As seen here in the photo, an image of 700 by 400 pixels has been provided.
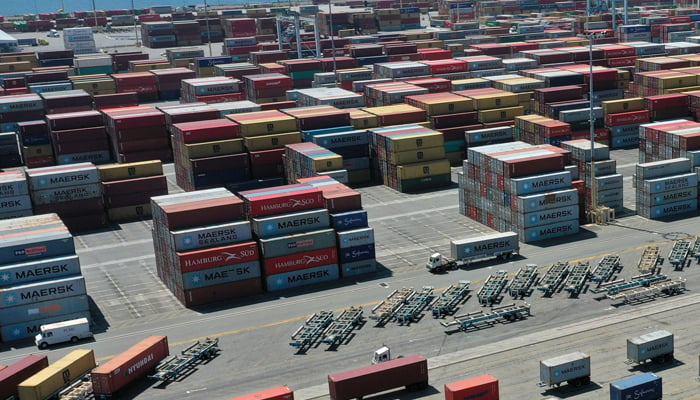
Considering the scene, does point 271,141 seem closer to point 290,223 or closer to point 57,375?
point 290,223

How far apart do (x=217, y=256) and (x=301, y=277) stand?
8624 millimetres

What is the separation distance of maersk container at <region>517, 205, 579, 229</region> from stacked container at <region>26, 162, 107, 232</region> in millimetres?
50308

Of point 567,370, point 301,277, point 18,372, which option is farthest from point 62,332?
point 567,370

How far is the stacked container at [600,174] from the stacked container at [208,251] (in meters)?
41.4

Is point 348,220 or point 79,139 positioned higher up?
point 79,139

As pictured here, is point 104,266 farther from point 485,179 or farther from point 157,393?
point 485,179

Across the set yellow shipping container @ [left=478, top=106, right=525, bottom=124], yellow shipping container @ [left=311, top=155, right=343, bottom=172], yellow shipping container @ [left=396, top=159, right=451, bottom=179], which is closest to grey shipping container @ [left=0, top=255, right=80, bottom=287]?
yellow shipping container @ [left=311, top=155, right=343, bottom=172]

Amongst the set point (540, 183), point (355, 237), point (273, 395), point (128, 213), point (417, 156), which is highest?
point (540, 183)

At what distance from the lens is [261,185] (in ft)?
393

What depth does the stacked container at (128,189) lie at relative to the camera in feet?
381

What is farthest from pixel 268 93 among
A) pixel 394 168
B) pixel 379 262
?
pixel 379 262

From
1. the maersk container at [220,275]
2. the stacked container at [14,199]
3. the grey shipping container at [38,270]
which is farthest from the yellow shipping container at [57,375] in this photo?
the stacked container at [14,199]

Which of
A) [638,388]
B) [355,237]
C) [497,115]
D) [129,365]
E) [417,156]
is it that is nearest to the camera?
[638,388]

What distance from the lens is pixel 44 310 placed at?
80625 millimetres
